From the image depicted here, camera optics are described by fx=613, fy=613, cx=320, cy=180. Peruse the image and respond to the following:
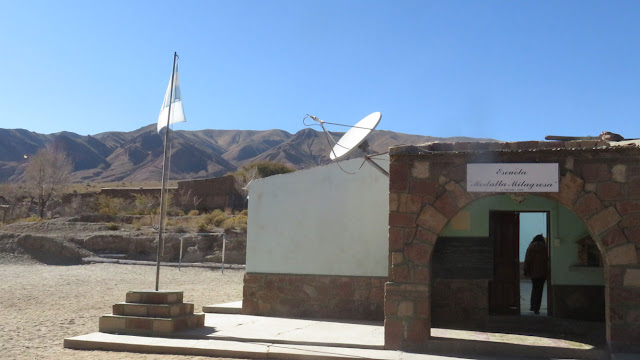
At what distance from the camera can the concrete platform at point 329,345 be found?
880 centimetres

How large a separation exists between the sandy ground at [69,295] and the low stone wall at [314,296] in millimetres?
2166

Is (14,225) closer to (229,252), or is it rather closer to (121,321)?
(229,252)

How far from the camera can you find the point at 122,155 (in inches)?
5148

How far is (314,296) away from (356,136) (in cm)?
348

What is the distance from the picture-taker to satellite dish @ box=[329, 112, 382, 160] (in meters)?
10.4

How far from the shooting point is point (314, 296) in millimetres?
12297

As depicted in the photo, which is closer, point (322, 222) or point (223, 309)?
point (322, 222)

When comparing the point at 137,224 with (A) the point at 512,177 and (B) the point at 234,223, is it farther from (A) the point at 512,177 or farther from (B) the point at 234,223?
(A) the point at 512,177

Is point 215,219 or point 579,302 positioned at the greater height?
point 215,219

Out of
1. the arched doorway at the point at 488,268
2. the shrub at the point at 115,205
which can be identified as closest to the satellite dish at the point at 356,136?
the arched doorway at the point at 488,268

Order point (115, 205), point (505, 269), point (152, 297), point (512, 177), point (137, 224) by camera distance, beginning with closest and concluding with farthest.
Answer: point (512, 177) → point (152, 297) → point (505, 269) → point (137, 224) → point (115, 205)

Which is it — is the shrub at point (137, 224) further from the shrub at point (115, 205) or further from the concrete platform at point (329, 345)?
the concrete platform at point (329, 345)

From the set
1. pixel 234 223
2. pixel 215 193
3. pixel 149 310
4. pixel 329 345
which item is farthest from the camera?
pixel 215 193

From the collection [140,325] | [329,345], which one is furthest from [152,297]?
[329,345]
